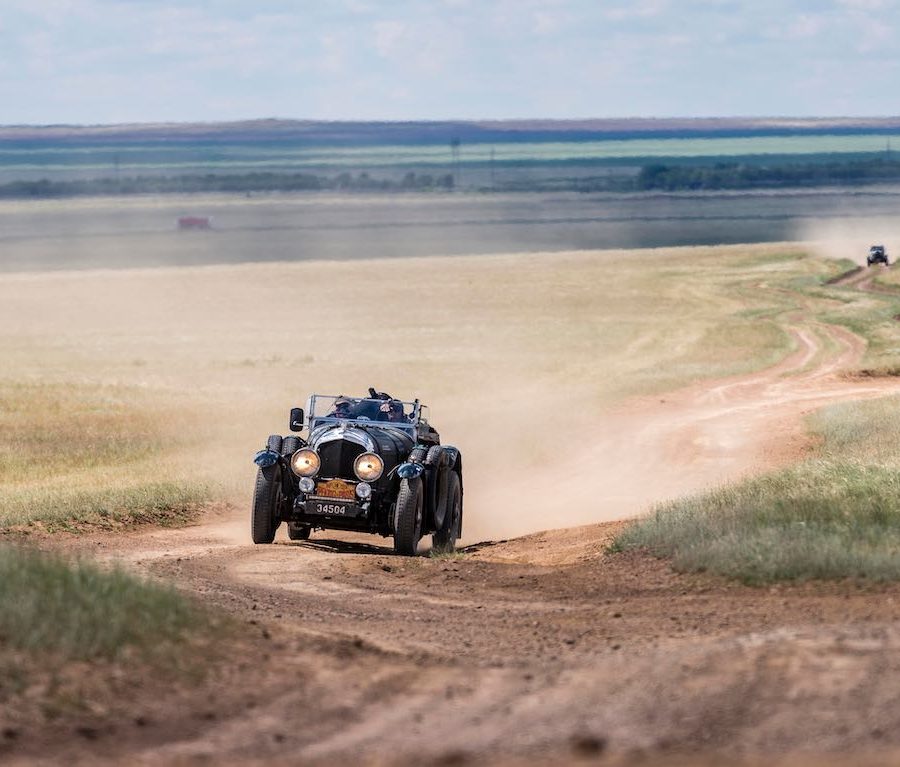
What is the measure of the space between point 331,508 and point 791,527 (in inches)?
234

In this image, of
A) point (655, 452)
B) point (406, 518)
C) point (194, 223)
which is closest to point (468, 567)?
point (406, 518)

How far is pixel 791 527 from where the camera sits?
15414mm

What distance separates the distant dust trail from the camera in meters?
25.5

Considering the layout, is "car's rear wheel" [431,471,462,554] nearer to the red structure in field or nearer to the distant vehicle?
the distant vehicle

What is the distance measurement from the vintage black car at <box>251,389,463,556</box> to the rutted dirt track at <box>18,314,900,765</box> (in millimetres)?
834

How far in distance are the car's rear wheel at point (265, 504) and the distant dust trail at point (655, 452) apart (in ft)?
15.9

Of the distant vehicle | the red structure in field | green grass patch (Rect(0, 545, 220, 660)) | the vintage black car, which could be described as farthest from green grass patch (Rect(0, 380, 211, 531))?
the red structure in field

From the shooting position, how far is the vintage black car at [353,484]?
18.7m

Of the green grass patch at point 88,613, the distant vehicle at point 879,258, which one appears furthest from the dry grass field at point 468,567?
the distant vehicle at point 879,258

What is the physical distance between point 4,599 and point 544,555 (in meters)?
9.44

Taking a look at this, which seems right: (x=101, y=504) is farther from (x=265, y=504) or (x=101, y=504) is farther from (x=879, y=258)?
(x=879, y=258)

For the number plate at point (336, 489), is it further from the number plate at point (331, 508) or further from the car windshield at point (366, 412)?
the car windshield at point (366, 412)

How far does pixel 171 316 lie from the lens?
77750 mm

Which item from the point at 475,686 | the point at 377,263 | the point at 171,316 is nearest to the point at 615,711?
the point at 475,686
